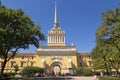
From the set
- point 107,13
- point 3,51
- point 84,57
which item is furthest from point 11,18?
point 84,57

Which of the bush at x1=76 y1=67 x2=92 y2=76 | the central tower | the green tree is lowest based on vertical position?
the bush at x1=76 y1=67 x2=92 y2=76

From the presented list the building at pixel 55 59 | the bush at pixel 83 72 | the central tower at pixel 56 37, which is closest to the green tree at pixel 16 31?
the bush at pixel 83 72

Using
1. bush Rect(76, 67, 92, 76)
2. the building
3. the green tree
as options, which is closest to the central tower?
the building

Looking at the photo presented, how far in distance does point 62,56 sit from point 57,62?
3.43 metres

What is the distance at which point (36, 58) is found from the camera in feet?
301

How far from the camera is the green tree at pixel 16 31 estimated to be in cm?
3353

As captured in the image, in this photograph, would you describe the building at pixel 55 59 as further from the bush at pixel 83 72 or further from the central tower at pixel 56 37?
the bush at pixel 83 72

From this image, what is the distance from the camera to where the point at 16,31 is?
37.3 metres

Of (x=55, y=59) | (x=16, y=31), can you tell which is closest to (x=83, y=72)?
(x=55, y=59)

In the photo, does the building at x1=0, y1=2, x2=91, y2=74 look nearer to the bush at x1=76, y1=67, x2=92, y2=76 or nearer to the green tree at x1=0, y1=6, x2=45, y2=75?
the bush at x1=76, y1=67, x2=92, y2=76

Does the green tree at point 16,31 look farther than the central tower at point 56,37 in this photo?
No

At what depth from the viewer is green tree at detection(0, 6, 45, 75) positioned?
3353 centimetres

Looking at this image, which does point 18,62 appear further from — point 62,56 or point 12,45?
point 12,45

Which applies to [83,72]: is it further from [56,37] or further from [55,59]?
[56,37]
